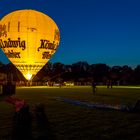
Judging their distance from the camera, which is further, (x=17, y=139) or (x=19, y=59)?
(x=19, y=59)

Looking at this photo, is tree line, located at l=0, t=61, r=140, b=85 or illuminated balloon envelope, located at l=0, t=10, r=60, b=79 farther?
tree line, located at l=0, t=61, r=140, b=85

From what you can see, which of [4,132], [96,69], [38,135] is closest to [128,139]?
[38,135]

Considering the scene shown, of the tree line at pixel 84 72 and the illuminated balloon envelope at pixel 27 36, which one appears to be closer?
the illuminated balloon envelope at pixel 27 36

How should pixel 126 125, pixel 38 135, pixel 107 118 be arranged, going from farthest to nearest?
pixel 107 118
pixel 126 125
pixel 38 135

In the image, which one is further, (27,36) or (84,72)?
(84,72)

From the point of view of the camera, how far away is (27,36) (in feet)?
151

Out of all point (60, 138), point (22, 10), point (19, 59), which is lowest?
point (60, 138)

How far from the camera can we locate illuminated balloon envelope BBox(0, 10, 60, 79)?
150 ft

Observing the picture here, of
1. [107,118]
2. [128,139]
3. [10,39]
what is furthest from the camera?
[10,39]

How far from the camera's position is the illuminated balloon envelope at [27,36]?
150 ft

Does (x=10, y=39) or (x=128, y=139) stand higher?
(x=10, y=39)

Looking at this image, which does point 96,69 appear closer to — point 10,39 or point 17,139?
point 10,39

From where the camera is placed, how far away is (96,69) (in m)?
182

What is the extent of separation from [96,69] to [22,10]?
445ft
